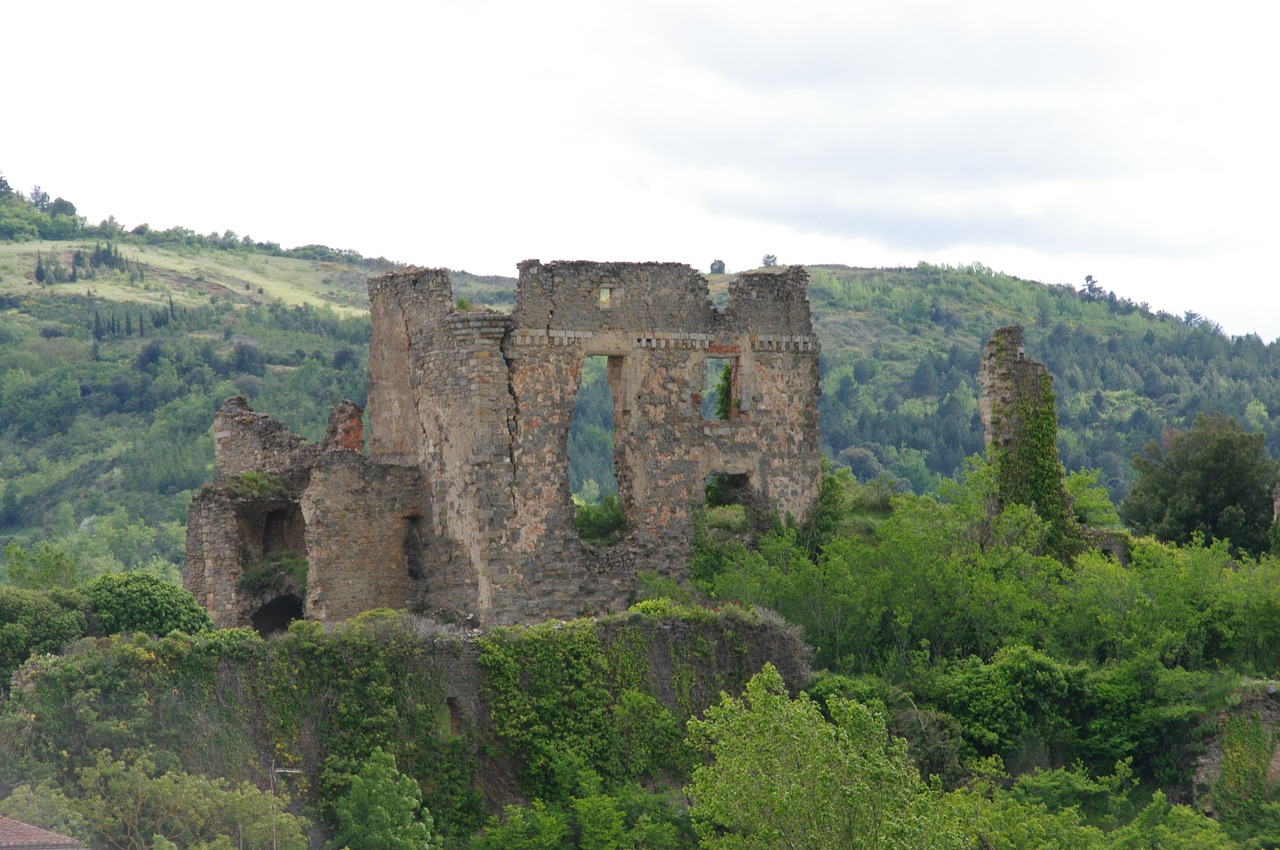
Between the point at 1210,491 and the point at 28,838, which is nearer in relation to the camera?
the point at 28,838

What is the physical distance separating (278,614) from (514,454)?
15.5 ft

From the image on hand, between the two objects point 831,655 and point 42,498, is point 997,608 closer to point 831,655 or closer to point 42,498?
point 831,655

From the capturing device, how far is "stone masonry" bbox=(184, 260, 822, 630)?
36.1 metres

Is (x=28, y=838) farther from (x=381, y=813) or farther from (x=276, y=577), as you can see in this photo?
(x=276, y=577)

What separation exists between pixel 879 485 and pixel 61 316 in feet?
195

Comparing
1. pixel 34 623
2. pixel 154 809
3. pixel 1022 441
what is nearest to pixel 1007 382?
pixel 1022 441

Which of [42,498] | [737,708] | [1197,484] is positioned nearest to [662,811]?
[737,708]

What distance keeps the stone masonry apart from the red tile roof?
11981 mm

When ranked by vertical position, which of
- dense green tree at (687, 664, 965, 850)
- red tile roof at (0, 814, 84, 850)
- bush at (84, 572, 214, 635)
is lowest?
red tile roof at (0, 814, 84, 850)

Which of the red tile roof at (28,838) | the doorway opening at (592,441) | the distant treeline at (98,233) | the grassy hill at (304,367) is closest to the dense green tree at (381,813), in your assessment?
the red tile roof at (28,838)

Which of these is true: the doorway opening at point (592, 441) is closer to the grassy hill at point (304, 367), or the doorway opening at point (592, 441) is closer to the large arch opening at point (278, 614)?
the grassy hill at point (304, 367)

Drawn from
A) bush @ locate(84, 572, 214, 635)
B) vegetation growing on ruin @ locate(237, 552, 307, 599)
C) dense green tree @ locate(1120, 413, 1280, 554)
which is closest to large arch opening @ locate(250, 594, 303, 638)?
vegetation growing on ruin @ locate(237, 552, 307, 599)

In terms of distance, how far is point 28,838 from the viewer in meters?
23.1

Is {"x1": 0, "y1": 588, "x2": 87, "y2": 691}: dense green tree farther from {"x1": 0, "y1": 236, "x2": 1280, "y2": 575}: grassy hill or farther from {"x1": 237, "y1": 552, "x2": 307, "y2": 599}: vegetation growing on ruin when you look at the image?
{"x1": 0, "y1": 236, "x2": 1280, "y2": 575}: grassy hill
